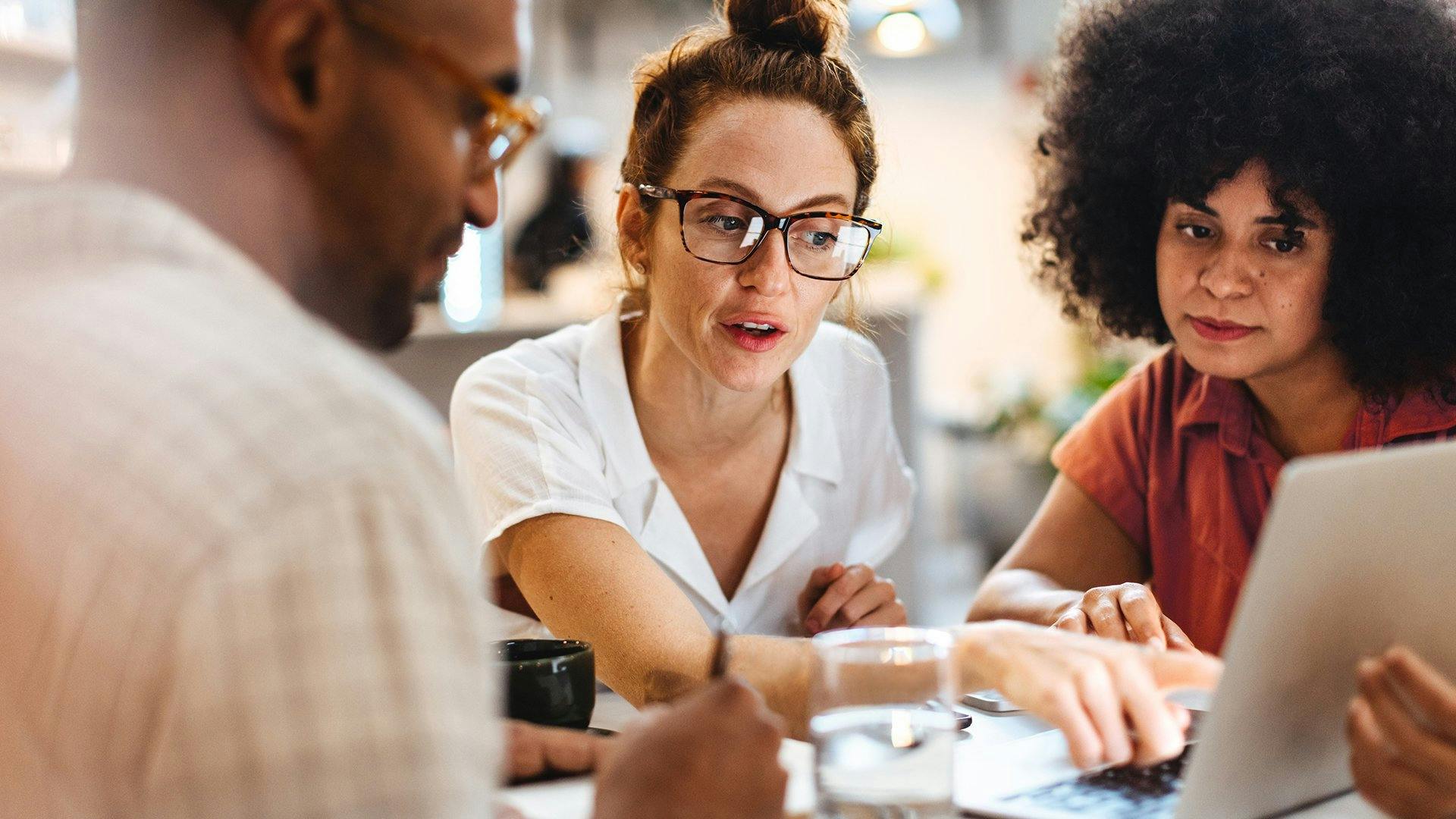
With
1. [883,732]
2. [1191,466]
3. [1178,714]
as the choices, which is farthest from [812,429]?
[883,732]

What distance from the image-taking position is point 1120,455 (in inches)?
67.7

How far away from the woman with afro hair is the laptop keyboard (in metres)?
0.35

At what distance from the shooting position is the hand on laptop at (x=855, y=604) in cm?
150

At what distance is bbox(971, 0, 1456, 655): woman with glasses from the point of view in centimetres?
147

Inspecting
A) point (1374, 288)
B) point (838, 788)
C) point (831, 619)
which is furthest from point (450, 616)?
point (1374, 288)

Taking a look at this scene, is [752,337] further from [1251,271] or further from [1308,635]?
[1308,635]

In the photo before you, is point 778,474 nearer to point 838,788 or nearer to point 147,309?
point 838,788

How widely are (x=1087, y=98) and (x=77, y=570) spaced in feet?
4.96

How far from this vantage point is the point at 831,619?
1.51 m

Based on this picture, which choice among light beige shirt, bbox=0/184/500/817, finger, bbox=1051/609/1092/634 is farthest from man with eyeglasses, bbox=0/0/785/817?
finger, bbox=1051/609/1092/634

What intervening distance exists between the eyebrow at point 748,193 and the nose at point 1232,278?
17.9 inches

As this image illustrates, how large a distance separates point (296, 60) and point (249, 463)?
263 mm

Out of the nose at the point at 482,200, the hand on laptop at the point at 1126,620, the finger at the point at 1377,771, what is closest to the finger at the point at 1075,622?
the hand on laptop at the point at 1126,620

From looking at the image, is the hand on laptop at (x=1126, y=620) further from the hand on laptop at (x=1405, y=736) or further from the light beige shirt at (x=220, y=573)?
the light beige shirt at (x=220, y=573)
